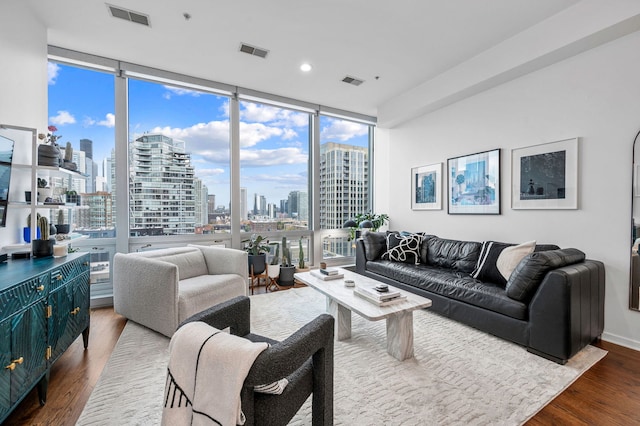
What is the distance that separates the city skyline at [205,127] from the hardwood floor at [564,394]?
8.31 ft

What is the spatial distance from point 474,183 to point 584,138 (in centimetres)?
122

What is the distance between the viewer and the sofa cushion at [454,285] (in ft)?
8.11

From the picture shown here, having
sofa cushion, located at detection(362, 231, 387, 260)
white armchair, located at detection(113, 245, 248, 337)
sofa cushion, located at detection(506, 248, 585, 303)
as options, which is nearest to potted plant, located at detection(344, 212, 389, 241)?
sofa cushion, located at detection(362, 231, 387, 260)

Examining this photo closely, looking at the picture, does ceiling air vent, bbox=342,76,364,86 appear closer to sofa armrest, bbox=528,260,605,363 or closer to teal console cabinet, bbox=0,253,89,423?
sofa armrest, bbox=528,260,605,363

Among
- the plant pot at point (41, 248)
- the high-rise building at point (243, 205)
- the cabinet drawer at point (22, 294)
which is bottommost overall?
the cabinet drawer at point (22, 294)

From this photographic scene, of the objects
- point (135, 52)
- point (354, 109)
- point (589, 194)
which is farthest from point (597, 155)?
point (135, 52)

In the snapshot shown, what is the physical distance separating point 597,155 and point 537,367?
2110mm

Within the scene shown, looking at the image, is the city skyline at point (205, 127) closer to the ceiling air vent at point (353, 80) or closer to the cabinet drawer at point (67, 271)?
the ceiling air vent at point (353, 80)

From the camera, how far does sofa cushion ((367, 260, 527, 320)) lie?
97.3 inches

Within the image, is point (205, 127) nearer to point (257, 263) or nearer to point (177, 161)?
point (177, 161)

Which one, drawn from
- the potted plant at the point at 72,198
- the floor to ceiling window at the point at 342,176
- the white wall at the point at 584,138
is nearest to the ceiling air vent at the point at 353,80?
the floor to ceiling window at the point at 342,176

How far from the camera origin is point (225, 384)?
3.02ft

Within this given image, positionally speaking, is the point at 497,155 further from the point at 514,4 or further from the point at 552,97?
the point at 514,4

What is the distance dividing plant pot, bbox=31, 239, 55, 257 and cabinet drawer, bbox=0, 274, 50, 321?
560 mm
